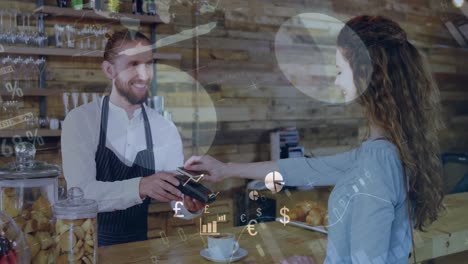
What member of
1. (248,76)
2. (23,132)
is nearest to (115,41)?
(23,132)

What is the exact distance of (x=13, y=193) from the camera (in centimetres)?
110

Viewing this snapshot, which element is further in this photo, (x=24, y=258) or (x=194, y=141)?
(x=194, y=141)

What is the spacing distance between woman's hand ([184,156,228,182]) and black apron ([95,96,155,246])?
0.14 metres

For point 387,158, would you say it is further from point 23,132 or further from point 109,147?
point 23,132

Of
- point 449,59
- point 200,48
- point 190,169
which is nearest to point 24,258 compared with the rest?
point 190,169

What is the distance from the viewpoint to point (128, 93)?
Answer: 1672mm

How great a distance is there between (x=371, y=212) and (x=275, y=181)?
711 mm

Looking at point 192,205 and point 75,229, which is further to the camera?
point 192,205

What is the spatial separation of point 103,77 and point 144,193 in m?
0.39

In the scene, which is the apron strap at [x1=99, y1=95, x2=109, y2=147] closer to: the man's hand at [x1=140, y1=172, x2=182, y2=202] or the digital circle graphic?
the man's hand at [x1=140, y1=172, x2=182, y2=202]

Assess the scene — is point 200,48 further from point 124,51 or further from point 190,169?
point 190,169

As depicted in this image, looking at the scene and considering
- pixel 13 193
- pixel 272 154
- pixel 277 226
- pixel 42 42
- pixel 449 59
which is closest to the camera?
pixel 13 193

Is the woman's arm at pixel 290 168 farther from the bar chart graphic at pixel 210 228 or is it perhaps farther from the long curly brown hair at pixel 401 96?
the long curly brown hair at pixel 401 96

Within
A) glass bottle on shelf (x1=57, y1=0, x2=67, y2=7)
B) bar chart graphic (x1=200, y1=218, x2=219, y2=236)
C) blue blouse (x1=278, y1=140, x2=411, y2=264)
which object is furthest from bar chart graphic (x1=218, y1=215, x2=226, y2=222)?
glass bottle on shelf (x1=57, y1=0, x2=67, y2=7)
